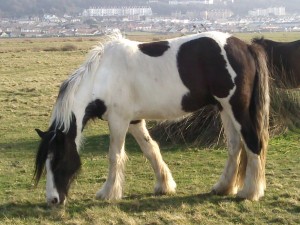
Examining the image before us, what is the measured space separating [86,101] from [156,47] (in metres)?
1.10

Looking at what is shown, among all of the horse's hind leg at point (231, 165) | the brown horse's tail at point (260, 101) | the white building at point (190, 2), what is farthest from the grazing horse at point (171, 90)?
the white building at point (190, 2)

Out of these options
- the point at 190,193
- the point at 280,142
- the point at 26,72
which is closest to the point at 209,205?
the point at 190,193

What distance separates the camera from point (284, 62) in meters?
11.1

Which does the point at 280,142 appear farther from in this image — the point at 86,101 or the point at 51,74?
the point at 51,74

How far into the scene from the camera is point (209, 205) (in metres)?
5.87

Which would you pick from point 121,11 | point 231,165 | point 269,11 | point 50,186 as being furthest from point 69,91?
point 269,11

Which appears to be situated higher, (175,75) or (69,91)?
(175,75)

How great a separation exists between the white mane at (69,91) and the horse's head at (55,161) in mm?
132

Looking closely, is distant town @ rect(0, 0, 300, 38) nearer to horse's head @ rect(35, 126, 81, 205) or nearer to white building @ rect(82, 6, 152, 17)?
white building @ rect(82, 6, 152, 17)

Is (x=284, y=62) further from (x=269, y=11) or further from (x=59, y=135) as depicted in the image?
(x=269, y=11)

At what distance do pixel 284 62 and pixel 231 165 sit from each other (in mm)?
5488

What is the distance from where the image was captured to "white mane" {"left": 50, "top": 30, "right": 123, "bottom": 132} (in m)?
5.73

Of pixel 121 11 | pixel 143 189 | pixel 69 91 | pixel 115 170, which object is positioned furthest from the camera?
pixel 121 11

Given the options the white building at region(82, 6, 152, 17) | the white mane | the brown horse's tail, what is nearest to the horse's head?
the white mane
